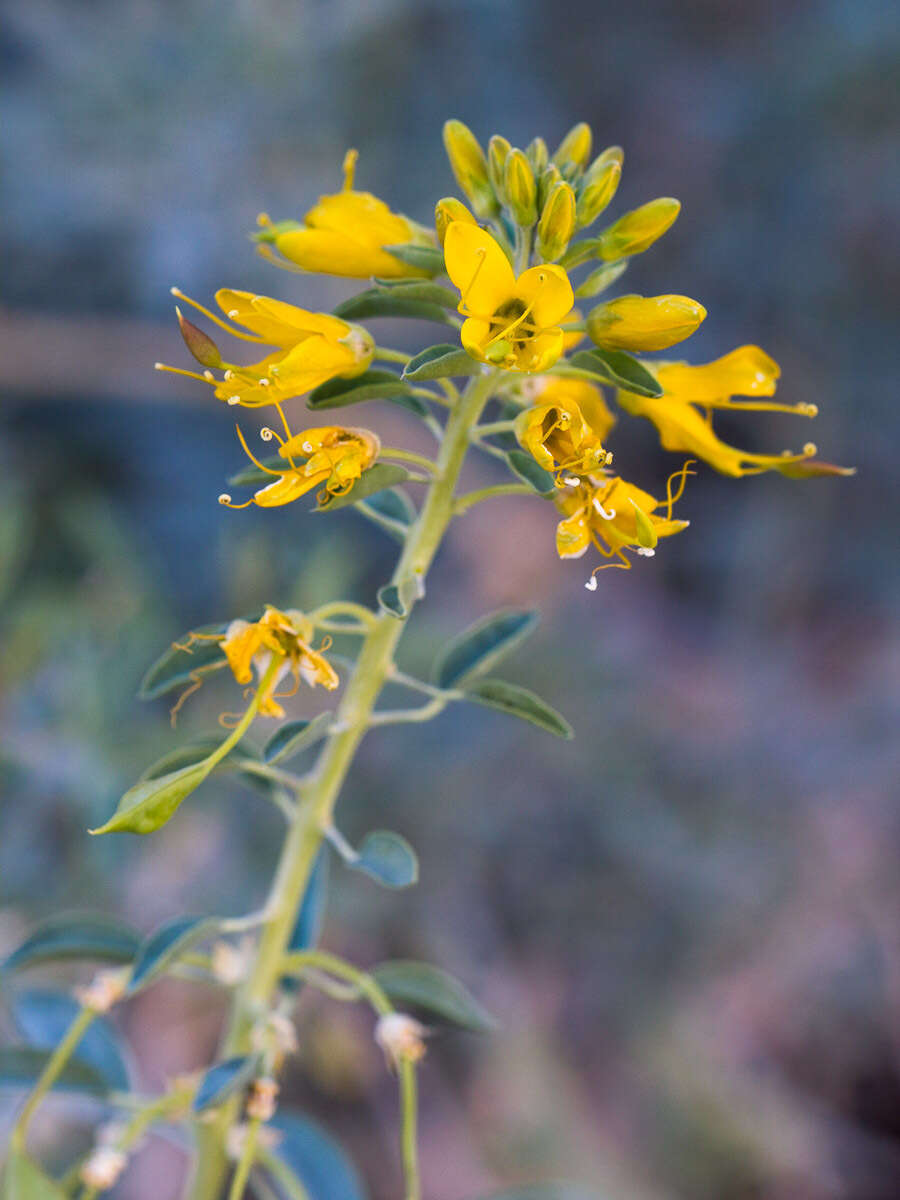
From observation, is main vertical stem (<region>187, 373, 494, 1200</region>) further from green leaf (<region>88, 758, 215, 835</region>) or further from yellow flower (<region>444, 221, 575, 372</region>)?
green leaf (<region>88, 758, 215, 835</region>)

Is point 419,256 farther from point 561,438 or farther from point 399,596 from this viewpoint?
point 399,596

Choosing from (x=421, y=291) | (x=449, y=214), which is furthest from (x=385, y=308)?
(x=449, y=214)

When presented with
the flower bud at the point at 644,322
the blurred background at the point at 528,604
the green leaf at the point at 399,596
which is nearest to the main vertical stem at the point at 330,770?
the green leaf at the point at 399,596

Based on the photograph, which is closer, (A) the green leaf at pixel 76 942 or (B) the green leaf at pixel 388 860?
(B) the green leaf at pixel 388 860

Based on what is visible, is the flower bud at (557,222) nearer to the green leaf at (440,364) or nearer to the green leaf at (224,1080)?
the green leaf at (440,364)

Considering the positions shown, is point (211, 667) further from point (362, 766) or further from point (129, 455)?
point (129, 455)

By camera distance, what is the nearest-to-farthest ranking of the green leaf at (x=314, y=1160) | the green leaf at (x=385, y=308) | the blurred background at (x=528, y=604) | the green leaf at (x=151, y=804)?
the green leaf at (x=151, y=804) < the green leaf at (x=385, y=308) < the green leaf at (x=314, y=1160) < the blurred background at (x=528, y=604)

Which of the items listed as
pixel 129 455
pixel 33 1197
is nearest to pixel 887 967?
pixel 33 1197
